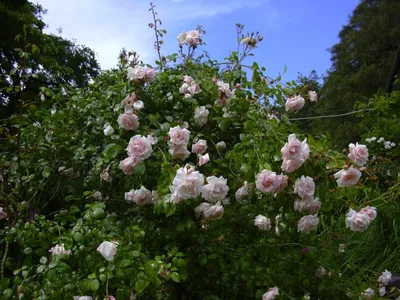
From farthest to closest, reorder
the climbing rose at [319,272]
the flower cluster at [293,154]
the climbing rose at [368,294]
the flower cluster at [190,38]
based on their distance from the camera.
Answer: the flower cluster at [190,38] < the climbing rose at [368,294] < the climbing rose at [319,272] < the flower cluster at [293,154]

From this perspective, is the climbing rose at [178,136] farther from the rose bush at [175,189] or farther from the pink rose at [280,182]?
the pink rose at [280,182]

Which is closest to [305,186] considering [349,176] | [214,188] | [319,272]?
[349,176]

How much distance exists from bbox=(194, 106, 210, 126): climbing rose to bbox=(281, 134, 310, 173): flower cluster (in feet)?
1.87

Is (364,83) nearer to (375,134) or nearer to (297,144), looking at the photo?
(375,134)

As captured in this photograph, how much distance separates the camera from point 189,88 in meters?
1.97

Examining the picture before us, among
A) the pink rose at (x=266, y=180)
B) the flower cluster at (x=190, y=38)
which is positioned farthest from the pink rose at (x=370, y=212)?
the flower cluster at (x=190, y=38)

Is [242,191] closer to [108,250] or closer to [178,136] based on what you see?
[178,136]

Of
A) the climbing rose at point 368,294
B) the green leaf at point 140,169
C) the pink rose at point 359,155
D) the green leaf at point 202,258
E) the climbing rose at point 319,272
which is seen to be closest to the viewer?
the pink rose at point 359,155

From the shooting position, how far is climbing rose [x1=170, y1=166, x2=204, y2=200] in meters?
1.39

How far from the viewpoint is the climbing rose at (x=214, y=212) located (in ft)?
5.34

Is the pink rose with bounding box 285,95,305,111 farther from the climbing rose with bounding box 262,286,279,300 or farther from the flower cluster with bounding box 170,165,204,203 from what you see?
the climbing rose with bounding box 262,286,279,300

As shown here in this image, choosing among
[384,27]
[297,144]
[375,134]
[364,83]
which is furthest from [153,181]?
[384,27]

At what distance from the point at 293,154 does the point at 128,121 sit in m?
0.70

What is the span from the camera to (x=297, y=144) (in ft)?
4.42
